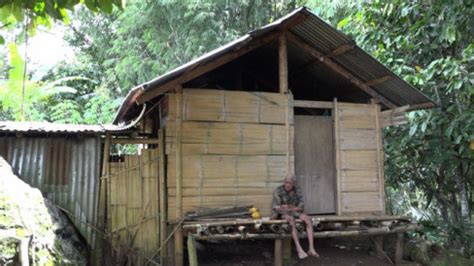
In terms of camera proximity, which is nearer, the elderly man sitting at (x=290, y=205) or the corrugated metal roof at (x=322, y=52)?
the corrugated metal roof at (x=322, y=52)

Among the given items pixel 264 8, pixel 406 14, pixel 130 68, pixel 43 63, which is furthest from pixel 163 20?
pixel 406 14

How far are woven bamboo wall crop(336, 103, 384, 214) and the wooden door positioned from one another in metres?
0.25

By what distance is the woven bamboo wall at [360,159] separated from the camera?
8227mm

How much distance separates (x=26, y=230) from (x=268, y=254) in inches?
190

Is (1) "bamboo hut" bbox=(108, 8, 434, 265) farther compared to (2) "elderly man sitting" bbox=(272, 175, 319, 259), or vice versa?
(1) "bamboo hut" bbox=(108, 8, 434, 265)

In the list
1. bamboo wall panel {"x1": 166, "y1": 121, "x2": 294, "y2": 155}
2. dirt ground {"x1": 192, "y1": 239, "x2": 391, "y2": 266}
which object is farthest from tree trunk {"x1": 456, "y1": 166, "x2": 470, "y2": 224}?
bamboo wall panel {"x1": 166, "y1": 121, "x2": 294, "y2": 155}

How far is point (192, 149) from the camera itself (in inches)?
289

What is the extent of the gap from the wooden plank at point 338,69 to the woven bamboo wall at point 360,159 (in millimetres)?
299

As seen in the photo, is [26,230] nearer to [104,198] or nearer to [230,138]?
[104,198]

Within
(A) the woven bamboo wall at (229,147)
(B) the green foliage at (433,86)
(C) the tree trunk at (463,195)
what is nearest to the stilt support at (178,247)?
(A) the woven bamboo wall at (229,147)

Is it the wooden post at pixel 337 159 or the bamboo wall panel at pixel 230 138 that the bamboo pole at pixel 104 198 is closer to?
the bamboo wall panel at pixel 230 138

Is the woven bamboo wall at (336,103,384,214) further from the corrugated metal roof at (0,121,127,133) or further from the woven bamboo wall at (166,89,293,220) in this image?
the corrugated metal roof at (0,121,127,133)

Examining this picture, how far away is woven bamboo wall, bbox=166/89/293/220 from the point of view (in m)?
7.29

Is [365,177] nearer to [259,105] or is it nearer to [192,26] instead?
[259,105]
